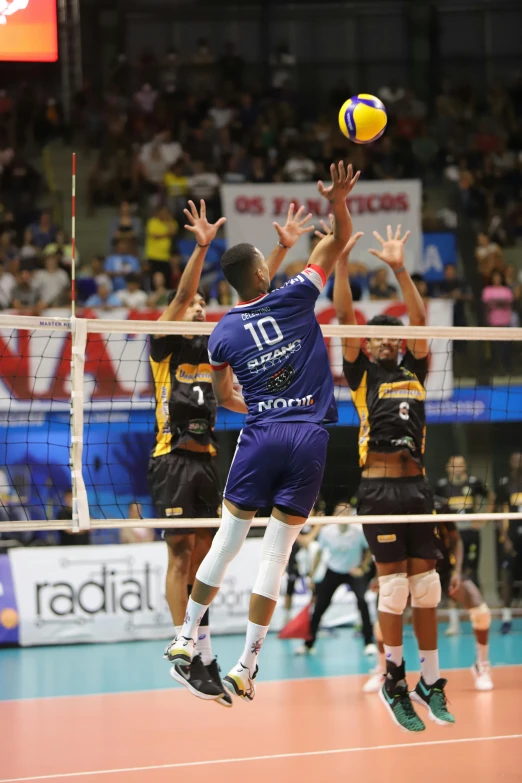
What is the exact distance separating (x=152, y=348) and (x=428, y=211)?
13.7m

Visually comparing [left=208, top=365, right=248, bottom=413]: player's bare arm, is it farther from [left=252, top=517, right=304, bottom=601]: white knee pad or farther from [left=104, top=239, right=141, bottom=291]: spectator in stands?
[left=104, top=239, right=141, bottom=291]: spectator in stands

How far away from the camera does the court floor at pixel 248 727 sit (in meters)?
7.64

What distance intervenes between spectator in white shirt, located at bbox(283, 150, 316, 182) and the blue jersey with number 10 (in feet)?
48.2

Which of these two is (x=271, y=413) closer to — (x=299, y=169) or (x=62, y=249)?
(x=62, y=249)

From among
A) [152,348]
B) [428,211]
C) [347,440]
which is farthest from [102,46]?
[152,348]

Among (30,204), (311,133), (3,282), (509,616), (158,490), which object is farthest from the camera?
(311,133)

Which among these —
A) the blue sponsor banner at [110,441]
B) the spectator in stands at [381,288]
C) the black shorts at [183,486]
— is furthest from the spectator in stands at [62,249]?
the black shorts at [183,486]

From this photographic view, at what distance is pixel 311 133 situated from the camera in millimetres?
22094

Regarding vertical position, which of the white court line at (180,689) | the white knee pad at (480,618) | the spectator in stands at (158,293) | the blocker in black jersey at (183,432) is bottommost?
the white court line at (180,689)

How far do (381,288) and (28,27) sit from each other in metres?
7.37

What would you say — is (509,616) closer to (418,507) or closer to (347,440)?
(347,440)

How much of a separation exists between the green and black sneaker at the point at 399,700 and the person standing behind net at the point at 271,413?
5.63 ft

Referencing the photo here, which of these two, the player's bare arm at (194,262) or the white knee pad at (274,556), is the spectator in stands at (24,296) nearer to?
the player's bare arm at (194,262)

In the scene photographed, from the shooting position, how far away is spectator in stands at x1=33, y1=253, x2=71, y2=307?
16.7 m
